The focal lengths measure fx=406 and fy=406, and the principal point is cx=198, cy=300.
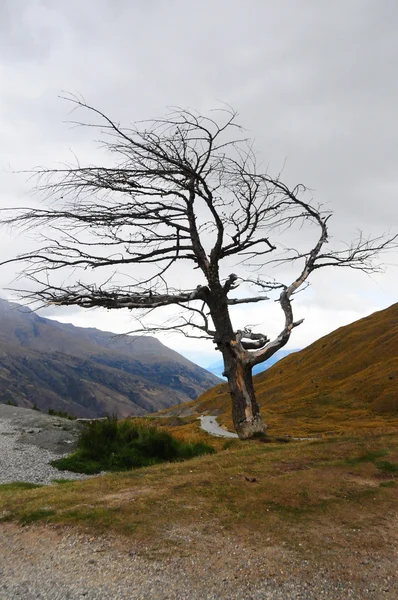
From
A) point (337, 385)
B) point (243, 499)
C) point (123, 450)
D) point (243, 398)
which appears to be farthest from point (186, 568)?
point (337, 385)

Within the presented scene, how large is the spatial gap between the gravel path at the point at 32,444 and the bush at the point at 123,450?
1013 mm

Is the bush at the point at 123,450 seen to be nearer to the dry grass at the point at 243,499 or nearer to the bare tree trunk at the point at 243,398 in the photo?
the bare tree trunk at the point at 243,398

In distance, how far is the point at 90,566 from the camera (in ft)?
15.2

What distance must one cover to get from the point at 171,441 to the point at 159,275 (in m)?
9.40

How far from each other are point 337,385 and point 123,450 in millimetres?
79670

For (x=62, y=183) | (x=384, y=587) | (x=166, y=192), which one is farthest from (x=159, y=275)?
(x=384, y=587)

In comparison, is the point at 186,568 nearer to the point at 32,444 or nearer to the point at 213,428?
the point at 32,444

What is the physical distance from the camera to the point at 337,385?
89250 mm

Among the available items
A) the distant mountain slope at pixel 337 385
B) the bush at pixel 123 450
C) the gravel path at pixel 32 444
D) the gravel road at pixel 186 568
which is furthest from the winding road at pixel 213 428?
the gravel road at pixel 186 568

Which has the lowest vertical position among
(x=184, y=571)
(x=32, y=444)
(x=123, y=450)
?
(x=32, y=444)

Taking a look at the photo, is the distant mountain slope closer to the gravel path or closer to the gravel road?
the gravel path

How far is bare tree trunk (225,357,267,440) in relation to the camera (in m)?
12.5

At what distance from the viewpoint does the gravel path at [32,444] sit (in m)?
16.0

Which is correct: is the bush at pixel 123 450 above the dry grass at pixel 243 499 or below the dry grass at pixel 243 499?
below
